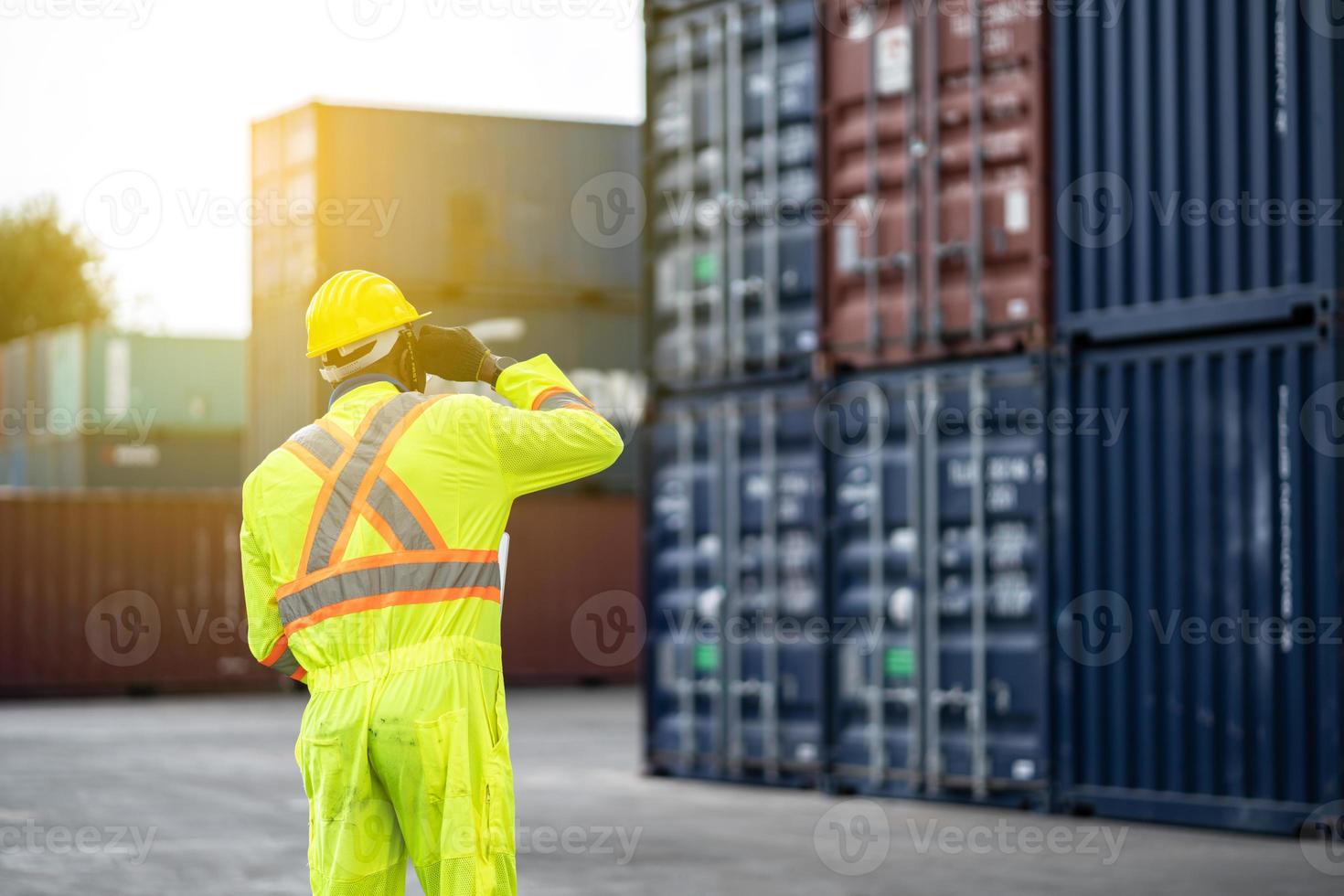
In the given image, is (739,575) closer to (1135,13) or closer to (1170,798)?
(1170,798)

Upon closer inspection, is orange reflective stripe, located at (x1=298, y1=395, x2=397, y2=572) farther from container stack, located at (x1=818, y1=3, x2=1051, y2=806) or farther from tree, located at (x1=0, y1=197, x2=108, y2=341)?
tree, located at (x1=0, y1=197, x2=108, y2=341)

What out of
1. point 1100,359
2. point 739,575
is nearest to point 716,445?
point 739,575

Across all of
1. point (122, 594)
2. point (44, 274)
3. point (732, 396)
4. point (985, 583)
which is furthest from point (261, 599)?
point (44, 274)

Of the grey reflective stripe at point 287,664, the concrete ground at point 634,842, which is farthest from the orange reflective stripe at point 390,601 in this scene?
the concrete ground at point 634,842

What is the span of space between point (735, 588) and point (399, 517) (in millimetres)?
8909

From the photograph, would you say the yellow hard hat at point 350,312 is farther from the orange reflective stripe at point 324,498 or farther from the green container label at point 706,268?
the green container label at point 706,268

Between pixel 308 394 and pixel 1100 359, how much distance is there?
13.3m

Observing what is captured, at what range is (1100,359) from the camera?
1089 cm

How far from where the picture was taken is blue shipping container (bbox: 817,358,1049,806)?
11.2m

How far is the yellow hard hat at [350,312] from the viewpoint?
4352 mm

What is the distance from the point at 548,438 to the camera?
13.9 ft

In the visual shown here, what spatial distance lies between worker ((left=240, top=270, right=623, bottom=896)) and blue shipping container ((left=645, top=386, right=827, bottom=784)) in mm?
8149

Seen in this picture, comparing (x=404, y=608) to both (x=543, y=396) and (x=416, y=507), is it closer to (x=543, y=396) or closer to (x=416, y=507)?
(x=416, y=507)

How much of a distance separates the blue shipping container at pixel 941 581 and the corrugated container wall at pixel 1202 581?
245 millimetres
